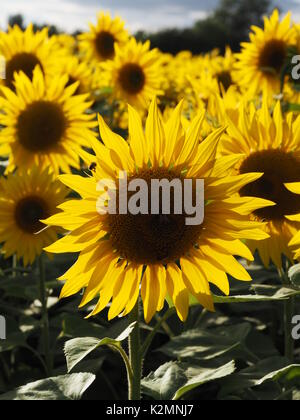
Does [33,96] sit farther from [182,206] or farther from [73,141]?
[182,206]

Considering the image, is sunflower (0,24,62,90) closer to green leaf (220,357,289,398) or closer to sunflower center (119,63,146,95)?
sunflower center (119,63,146,95)

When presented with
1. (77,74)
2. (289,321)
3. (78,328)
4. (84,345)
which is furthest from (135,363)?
(77,74)

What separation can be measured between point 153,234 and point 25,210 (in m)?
1.28

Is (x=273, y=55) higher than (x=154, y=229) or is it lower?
higher

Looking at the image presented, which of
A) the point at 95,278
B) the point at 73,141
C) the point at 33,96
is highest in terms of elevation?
the point at 33,96

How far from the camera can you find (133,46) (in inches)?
187

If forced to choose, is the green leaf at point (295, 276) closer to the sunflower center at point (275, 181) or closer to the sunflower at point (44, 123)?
the sunflower center at point (275, 181)

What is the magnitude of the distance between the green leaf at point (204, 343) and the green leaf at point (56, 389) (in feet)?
1.73

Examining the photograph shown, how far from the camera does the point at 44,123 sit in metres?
3.47

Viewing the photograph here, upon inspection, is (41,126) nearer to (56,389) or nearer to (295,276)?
(56,389)

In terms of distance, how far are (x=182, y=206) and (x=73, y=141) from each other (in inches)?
76.9

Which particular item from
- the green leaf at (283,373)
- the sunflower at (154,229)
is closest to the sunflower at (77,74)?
the sunflower at (154,229)

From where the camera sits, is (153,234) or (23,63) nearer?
(153,234)
